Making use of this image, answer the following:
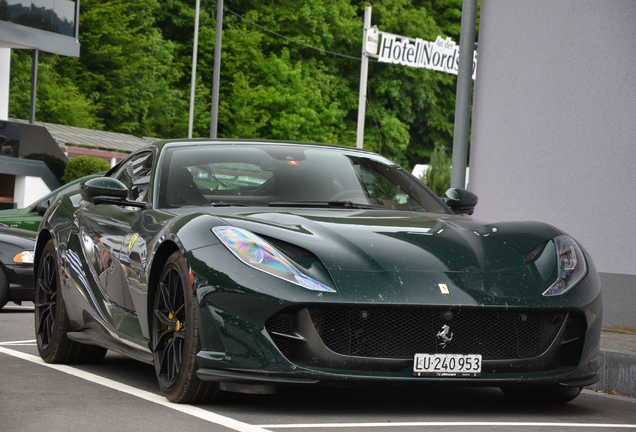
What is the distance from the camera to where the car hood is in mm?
5070

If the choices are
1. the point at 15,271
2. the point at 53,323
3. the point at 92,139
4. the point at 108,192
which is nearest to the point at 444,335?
the point at 108,192

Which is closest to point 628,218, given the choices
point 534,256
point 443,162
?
point 534,256

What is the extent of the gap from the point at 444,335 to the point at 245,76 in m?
45.1

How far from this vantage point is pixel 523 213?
10.2 metres

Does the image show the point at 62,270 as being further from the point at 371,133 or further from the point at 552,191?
the point at 371,133

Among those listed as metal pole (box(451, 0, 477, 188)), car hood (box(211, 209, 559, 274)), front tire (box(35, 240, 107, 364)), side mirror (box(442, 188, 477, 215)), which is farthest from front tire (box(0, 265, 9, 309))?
car hood (box(211, 209, 559, 274))

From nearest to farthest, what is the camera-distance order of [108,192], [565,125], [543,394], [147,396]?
[147,396], [543,394], [108,192], [565,125]

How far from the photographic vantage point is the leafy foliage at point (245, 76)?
49.1 metres

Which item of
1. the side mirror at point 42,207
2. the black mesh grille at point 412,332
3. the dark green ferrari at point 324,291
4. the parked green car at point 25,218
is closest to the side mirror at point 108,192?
the dark green ferrari at point 324,291

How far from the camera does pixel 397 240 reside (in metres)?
5.31

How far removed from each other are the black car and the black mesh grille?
6.93 meters

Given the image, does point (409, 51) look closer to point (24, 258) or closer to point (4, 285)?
point (24, 258)

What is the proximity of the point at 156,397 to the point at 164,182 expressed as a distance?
1253 millimetres

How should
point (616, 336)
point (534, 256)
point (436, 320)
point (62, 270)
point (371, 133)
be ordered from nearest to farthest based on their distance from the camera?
point (436, 320), point (534, 256), point (62, 270), point (616, 336), point (371, 133)
